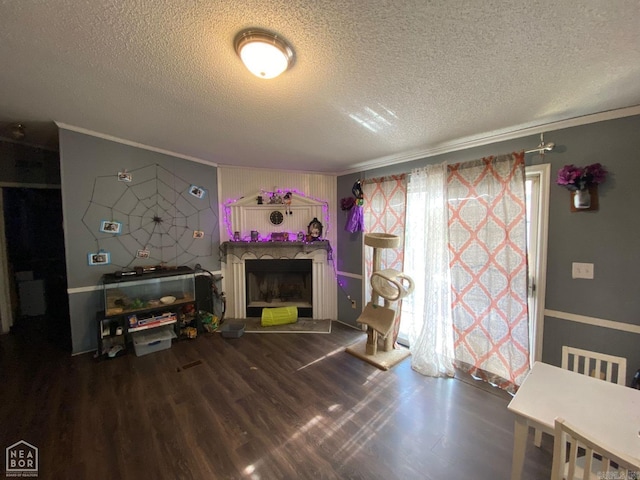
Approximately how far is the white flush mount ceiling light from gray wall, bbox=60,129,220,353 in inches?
90.6

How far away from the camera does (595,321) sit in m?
1.73

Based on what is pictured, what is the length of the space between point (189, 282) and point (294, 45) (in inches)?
112

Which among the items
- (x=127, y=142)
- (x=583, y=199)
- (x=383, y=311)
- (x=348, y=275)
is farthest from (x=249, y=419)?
(x=127, y=142)

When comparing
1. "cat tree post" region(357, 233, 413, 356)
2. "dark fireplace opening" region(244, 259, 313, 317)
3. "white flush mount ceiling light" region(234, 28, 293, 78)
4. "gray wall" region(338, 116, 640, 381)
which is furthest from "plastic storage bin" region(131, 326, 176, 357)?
"gray wall" region(338, 116, 640, 381)

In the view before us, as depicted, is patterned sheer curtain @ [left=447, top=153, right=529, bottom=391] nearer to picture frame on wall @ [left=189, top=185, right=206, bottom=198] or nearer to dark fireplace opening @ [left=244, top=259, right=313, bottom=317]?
dark fireplace opening @ [left=244, top=259, right=313, bottom=317]

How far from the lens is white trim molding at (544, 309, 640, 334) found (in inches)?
63.8

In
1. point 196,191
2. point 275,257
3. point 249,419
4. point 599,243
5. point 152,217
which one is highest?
point 196,191

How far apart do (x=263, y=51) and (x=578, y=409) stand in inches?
86.6

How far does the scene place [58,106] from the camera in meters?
1.83

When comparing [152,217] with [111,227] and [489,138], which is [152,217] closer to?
[111,227]

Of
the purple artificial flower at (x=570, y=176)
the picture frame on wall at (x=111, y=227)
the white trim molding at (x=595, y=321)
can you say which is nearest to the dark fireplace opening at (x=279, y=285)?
the picture frame on wall at (x=111, y=227)

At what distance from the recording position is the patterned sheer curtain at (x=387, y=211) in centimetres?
269

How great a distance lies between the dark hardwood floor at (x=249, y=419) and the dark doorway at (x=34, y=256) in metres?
0.69

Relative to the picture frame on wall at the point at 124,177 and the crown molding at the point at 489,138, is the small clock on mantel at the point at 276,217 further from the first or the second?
the picture frame on wall at the point at 124,177
